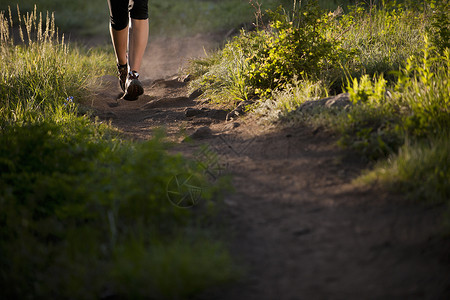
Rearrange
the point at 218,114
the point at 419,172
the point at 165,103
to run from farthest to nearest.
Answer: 1. the point at 165,103
2. the point at 218,114
3. the point at 419,172

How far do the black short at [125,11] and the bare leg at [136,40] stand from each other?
0.07m

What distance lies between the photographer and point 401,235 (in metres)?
2.09

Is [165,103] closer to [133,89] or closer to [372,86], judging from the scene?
[133,89]

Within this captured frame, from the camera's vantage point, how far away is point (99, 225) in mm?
2244

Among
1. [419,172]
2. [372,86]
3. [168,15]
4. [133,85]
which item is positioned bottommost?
[419,172]

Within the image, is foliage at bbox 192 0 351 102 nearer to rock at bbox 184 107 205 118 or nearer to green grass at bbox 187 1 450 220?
green grass at bbox 187 1 450 220

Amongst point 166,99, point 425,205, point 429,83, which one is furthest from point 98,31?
point 425,205

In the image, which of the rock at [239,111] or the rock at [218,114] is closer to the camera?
the rock at [239,111]

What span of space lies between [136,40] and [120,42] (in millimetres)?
345

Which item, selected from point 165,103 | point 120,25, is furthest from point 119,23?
point 165,103

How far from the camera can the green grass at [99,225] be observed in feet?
5.79

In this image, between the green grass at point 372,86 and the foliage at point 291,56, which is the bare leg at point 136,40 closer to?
the green grass at point 372,86

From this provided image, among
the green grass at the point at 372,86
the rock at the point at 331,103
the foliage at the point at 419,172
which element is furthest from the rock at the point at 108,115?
the foliage at the point at 419,172

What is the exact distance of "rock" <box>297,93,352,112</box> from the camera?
135 inches
